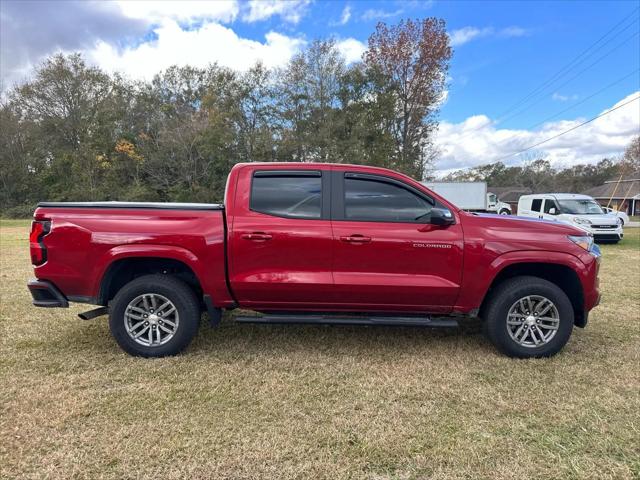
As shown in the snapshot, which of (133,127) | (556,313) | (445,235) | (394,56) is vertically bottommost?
(556,313)

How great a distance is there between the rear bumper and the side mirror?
347 centimetres

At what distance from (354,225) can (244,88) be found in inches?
1360

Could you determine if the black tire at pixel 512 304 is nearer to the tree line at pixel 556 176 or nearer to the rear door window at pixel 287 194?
the rear door window at pixel 287 194

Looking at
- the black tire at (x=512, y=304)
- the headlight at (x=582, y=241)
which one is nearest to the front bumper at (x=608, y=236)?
the headlight at (x=582, y=241)

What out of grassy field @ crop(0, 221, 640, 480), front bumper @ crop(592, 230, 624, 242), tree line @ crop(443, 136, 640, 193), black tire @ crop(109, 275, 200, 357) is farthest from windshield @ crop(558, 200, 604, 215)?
tree line @ crop(443, 136, 640, 193)

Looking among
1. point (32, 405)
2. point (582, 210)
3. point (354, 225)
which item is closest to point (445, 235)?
point (354, 225)

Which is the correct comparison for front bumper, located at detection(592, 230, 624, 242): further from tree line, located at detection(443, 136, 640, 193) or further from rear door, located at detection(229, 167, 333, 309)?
tree line, located at detection(443, 136, 640, 193)

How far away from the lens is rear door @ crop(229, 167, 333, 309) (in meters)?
3.87

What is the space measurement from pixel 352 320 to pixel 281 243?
0.97m

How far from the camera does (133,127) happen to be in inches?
1401

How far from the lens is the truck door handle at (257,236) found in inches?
152

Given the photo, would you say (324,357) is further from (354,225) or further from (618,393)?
(618,393)

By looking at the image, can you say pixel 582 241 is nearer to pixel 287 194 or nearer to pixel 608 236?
pixel 287 194

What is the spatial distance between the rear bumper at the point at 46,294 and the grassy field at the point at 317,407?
54cm
